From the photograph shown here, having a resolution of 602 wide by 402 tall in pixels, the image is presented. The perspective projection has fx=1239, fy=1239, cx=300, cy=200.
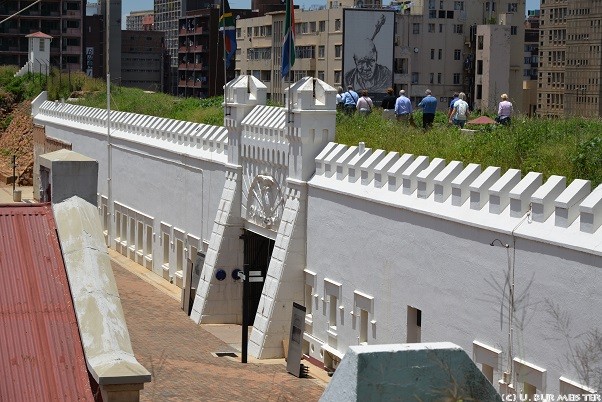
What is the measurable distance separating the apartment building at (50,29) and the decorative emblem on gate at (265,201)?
2880 inches

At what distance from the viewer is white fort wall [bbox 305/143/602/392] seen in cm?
1747

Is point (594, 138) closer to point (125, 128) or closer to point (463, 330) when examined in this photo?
point (463, 330)

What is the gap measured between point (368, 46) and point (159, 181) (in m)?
41.0

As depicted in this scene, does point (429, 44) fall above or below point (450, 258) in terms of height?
above

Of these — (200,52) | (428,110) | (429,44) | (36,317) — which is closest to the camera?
(36,317)

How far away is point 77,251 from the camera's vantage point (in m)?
15.9

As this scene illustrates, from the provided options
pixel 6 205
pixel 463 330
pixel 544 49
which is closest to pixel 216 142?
pixel 463 330

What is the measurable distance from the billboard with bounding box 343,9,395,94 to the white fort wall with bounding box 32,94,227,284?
32.2 meters

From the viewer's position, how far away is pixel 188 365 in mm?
23812

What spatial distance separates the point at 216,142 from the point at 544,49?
38139 mm

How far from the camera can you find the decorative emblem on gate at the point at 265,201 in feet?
93.4

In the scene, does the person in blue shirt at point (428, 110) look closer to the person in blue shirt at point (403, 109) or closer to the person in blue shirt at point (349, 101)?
the person in blue shirt at point (403, 109)

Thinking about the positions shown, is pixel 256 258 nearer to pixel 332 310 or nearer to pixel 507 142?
pixel 332 310

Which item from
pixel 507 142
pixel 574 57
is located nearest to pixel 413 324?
pixel 507 142
